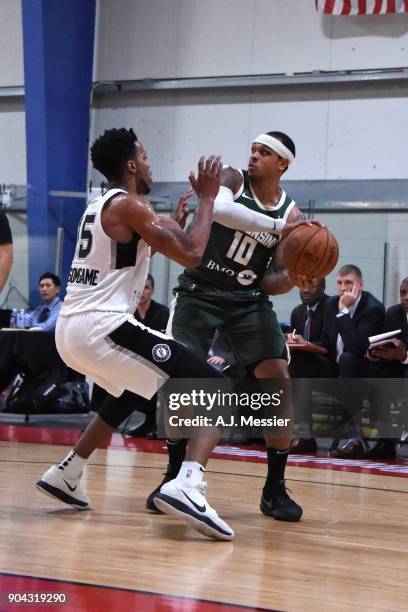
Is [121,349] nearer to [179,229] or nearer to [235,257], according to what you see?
[179,229]

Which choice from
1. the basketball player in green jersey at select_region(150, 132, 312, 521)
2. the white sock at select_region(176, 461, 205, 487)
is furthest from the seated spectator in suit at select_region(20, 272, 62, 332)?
the white sock at select_region(176, 461, 205, 487)

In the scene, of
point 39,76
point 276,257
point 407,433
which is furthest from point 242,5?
point 276,257

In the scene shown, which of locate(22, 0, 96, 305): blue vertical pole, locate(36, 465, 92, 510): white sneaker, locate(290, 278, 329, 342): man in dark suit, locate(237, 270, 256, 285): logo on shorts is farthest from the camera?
locate(22, 0, 96, 305): blue vertical pole

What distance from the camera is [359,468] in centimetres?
746

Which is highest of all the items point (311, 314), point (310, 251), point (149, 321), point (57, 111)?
point (57, 111)

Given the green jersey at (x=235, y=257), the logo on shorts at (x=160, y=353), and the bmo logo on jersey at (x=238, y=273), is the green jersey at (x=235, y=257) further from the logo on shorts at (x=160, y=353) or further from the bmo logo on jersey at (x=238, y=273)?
the logo on shorts at (x=160, y=353)

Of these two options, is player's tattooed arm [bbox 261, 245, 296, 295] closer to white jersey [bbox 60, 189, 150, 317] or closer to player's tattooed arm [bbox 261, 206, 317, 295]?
player's tattooed arm [bbox 261, 206, 317, 295]

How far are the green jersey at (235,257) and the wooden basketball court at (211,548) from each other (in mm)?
1199

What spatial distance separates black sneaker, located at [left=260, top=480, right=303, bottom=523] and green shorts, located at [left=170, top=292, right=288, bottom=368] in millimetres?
671

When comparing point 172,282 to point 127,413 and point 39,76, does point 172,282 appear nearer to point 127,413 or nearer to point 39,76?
point 39,76

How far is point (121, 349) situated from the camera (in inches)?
175

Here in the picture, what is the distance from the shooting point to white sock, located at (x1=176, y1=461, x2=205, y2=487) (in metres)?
4.29

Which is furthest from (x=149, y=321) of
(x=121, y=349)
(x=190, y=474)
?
(x=190, y=474)

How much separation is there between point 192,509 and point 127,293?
1039mm
